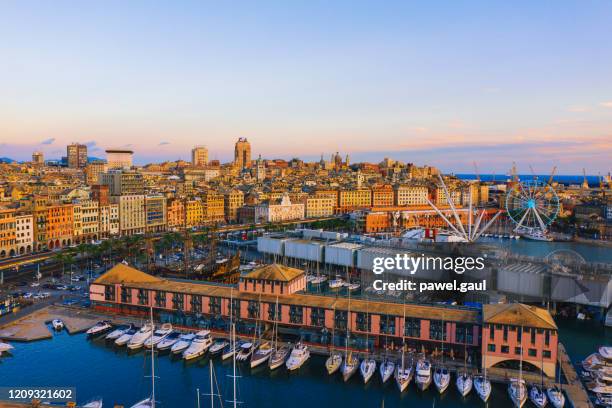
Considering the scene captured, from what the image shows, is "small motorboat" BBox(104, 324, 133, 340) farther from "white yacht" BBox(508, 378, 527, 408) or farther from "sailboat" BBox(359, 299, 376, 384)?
"white yacht" BBox(508, 378, 527, 408)

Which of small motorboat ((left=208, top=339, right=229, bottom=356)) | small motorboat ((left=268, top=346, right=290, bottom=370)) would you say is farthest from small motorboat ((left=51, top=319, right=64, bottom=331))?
small motorboat ((left=268, top=346, right=290, bottom=370))

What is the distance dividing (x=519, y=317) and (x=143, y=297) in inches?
711

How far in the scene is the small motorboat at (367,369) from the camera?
2066 centimetres

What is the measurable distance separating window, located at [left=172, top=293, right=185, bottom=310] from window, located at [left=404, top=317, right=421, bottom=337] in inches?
438

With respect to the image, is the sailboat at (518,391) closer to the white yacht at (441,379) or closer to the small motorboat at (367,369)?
the white yacht at (441,379)

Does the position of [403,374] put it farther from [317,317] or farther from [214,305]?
[214,305]

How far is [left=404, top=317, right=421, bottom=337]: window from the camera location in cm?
2209

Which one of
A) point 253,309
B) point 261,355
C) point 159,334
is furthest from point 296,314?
point 159,334

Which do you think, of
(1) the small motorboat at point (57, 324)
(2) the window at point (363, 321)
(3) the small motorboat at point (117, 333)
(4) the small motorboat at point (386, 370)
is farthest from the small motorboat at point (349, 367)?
(1) the small motorboat at point (57, 324)

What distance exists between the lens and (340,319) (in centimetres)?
2330

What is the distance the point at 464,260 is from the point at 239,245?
2644cm

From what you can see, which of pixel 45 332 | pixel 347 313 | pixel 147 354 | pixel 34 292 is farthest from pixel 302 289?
pixel 34 292

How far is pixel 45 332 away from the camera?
2530 centimetres

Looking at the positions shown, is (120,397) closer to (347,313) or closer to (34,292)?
(347,313)
